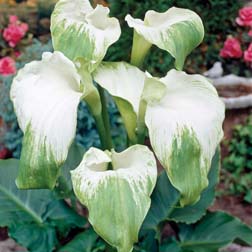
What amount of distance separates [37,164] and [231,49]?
2791mm

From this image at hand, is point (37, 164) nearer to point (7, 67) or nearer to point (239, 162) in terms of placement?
point (239, 162)

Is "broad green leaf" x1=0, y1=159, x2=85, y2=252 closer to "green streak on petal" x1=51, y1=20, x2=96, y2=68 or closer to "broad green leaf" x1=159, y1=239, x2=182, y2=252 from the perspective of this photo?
"broad green leaf" x1=159, y1=239, x2=182, y2=252

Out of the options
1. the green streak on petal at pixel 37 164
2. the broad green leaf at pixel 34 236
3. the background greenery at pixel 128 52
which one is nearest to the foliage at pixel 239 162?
the background greenery at pixel 128 52

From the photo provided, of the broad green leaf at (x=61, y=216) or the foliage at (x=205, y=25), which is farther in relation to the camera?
the foliage at (x=205, y=25)

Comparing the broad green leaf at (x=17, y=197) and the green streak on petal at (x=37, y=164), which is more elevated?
the green streak on petal at (x=37, y=164)

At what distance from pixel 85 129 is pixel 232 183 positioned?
2.60ft

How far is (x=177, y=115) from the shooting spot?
7.08ft

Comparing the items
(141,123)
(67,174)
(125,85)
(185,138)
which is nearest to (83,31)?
(125,85)

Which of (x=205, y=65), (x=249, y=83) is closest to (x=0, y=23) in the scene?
(x=205, y=65)

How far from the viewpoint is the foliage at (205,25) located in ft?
14.1

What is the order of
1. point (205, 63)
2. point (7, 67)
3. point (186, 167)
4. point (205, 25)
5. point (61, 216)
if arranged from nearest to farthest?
point (186, 167) → point (61, 216) → point (7, 67) → point (205, 25) → point (205, 63)

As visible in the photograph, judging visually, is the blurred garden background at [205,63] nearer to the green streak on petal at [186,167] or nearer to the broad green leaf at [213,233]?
the broad green leaf at [213,233]

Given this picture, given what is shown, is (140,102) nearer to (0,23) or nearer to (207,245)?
(207,245)

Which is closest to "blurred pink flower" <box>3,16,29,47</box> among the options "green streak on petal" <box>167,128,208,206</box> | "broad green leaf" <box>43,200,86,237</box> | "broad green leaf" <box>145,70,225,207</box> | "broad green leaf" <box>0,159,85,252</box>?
"broad green leaf" <box>0,159,85,252</box>
